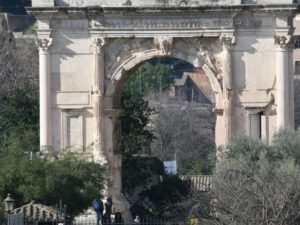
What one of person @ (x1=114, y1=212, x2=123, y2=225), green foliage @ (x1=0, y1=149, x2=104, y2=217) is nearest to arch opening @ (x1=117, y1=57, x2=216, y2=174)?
person @ (x1=114, y1=212, x2=123, y2=225)

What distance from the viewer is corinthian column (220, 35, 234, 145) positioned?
68.6 meters

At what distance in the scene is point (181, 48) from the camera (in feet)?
226

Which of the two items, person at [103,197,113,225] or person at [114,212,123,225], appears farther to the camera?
person at [114,212,123,225]

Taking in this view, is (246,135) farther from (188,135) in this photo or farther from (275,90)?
(188,135)

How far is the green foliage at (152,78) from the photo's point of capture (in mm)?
116750

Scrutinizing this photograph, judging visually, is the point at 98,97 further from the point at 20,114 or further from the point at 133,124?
the point at 133,124

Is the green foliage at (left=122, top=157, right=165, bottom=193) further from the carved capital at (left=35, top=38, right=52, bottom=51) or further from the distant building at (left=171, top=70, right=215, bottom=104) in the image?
the distant building at (left=171, top=70, right=215, bottom=104)

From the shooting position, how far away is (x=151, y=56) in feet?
226

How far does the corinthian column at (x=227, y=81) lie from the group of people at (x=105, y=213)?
3.79 m

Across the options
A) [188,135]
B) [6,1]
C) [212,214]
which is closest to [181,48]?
[212,214]

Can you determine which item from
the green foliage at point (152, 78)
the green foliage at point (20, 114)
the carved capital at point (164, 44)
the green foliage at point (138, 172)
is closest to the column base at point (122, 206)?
the carved capital at point (164, 44)

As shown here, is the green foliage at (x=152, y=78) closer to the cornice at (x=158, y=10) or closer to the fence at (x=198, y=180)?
the fence at (x=198, y=180)

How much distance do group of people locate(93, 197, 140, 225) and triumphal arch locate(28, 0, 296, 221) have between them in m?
1.43

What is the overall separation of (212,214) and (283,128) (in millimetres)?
9591
